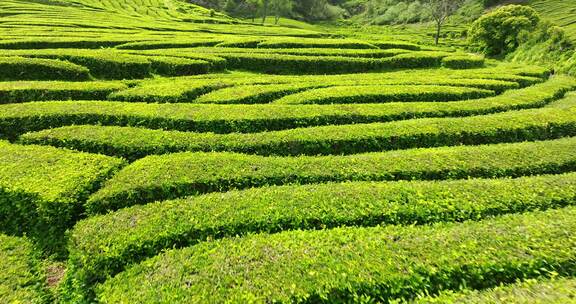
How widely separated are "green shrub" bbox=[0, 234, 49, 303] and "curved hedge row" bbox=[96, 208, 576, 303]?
2095mm

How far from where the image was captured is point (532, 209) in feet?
31.4

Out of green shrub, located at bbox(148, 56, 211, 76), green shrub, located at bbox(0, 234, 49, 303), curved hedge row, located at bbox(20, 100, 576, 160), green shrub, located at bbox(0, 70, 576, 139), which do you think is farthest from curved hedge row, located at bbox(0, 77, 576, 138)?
green shrub, located at bbox(148, 56, 211, 76)

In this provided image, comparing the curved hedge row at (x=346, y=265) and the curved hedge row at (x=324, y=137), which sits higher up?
the curved hedge row at (x=324, y=137)

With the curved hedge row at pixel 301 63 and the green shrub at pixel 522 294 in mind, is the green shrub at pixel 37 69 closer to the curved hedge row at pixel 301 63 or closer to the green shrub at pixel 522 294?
the curved hedge row at pixel 301 63

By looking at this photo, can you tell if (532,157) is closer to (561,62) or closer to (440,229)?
(440,229)

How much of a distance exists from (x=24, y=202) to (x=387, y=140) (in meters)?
13.0

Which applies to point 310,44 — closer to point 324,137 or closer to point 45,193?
point 324,137

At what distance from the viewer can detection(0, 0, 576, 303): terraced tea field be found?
722 cm

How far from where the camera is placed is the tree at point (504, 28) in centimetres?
4269

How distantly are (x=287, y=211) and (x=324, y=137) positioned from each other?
5.27m

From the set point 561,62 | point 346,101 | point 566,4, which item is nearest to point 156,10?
point 346,101

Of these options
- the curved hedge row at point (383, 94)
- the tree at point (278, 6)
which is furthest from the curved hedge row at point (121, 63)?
the tree at point (278, 6)

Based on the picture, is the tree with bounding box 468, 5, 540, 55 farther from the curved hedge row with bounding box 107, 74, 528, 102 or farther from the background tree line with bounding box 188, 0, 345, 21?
the background tree line with bounding box 188, 0, 345, 21

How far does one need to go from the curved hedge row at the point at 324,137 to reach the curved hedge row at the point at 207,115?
112 cm
